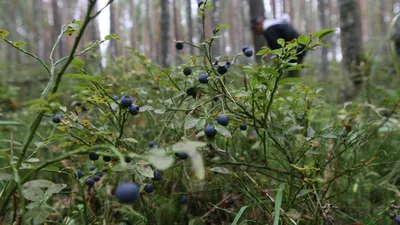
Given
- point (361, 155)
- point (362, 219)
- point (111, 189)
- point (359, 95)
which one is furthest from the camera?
point (359, 95)

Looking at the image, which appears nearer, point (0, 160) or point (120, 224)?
point (120, 224)

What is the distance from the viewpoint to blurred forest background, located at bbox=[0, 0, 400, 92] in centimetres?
627

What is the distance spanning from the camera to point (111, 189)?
1.58 metres

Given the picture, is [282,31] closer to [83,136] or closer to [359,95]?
[359,95]

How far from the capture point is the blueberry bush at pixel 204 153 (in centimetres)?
83

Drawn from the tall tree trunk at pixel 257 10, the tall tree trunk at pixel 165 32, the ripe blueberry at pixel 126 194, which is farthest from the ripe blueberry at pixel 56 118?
the tall tree trunk at pixel 165 32

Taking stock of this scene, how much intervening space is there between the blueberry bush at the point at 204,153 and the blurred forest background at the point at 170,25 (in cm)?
88

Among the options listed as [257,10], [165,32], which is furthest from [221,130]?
[165,32]

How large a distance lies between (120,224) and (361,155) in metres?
1.38

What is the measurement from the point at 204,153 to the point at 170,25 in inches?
255

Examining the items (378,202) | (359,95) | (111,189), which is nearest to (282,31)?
(359,95)

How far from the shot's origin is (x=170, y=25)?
724 cm

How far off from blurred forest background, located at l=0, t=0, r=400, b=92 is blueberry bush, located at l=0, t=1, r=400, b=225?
2.90 ft

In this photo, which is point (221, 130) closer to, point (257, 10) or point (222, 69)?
point (222, 69)
